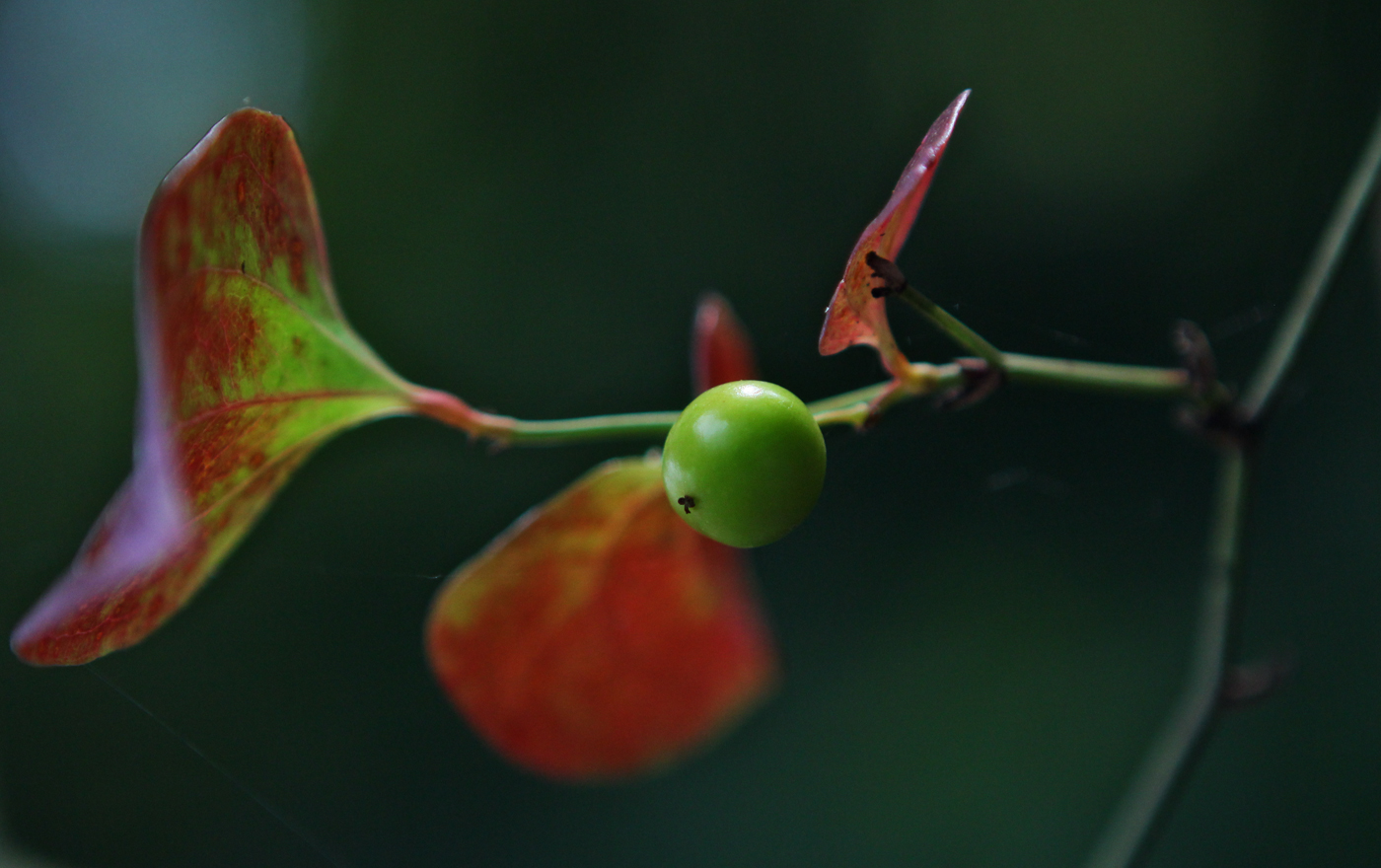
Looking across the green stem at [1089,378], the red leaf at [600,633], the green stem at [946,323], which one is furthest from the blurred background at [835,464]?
the green stem at [946,323]

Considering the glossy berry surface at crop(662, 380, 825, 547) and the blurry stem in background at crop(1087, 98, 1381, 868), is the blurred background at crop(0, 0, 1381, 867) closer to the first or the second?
the blurry stem in background at crop(1087, 98, 1381, 868)

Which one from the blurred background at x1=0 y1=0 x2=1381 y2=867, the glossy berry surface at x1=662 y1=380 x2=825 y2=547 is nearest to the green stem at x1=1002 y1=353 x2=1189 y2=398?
the glossy berry surface at x1=662 y1=380 x2=825 y2=547

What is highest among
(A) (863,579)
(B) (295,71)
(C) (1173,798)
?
(B) (295,71)

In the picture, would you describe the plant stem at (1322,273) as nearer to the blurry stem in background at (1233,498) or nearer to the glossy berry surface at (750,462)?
the blurry stem in background at (1233,498)

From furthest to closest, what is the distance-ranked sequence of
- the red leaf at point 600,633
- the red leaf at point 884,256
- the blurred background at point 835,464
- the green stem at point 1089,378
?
the blurred background at point 835,464, the red leaf at point 600,633, the green stem at point 1089,378, the red leaf at point 884,256

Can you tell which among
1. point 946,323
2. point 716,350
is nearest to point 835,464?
point 716,350

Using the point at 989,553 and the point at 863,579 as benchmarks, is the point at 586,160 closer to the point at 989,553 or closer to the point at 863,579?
the point at 863,579

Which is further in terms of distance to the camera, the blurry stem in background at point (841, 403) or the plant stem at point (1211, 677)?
the plant stem at point (1211, 677)

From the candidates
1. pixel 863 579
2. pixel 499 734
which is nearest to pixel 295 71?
pixel 863 579
